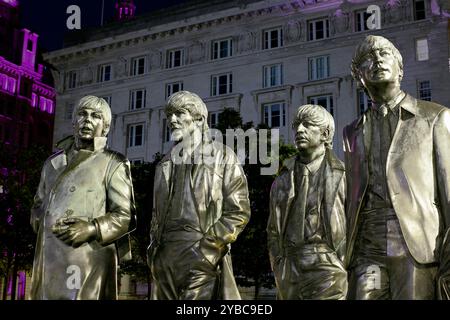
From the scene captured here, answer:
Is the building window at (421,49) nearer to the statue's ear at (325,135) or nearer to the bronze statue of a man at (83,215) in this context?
the statue's ear at (325,135)

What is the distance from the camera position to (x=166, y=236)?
556cm

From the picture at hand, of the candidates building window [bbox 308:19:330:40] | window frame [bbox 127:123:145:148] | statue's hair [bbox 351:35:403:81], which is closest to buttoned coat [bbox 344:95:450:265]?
statue's hair [bbox 351:35:403:81]

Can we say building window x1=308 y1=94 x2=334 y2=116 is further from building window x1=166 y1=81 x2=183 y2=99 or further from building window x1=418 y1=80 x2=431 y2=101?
building window x1=166 y1=81 x2=183 y2=99

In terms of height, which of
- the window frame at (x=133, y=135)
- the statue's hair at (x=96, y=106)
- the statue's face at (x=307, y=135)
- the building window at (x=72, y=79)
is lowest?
the statue's face at (x=307, y=135)

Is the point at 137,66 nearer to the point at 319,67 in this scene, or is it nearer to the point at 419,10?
the point at 319,67

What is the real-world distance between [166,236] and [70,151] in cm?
131

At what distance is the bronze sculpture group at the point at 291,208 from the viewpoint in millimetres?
4137

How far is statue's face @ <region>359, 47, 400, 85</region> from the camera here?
461 cm

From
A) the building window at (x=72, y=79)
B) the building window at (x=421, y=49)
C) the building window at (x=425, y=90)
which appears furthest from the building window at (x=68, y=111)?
the building window at (x=425, y=90)

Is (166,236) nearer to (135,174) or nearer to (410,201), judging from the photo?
(410,201)

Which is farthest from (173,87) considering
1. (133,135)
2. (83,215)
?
(83,215)

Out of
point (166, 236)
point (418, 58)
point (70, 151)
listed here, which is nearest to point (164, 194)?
point (166, 236)

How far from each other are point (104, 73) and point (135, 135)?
6.02 meters

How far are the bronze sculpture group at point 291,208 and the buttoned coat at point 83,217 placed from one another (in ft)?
0.03
